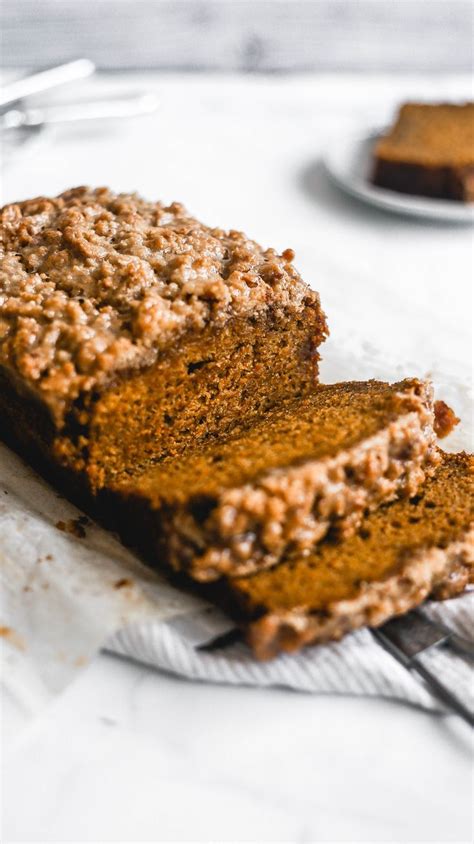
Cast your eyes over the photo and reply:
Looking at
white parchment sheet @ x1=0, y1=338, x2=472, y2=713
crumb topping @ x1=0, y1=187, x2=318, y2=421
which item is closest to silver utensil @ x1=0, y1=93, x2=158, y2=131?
crumb topping @ x1=0, y1=187, x2=318, y2=421

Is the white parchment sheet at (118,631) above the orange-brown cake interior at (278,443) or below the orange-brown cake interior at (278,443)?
below

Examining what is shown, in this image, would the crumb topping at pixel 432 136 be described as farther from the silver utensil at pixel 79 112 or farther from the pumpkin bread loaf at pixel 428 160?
the silver utensil at pixel 79 112

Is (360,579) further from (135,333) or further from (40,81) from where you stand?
(40,81)

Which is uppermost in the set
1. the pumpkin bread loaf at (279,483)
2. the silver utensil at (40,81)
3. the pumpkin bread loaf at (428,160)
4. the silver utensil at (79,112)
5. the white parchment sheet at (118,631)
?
the silver utensil at (40,81)

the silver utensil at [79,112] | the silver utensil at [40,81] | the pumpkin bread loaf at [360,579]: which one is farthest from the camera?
the silver utensil at [79,112]

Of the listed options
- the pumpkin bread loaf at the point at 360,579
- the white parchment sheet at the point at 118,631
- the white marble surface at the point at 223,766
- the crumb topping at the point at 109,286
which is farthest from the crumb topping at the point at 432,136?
the white marble surface at the point at 223,766

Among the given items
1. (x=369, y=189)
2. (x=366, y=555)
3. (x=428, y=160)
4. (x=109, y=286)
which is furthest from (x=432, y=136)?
(x=366, y=555)
